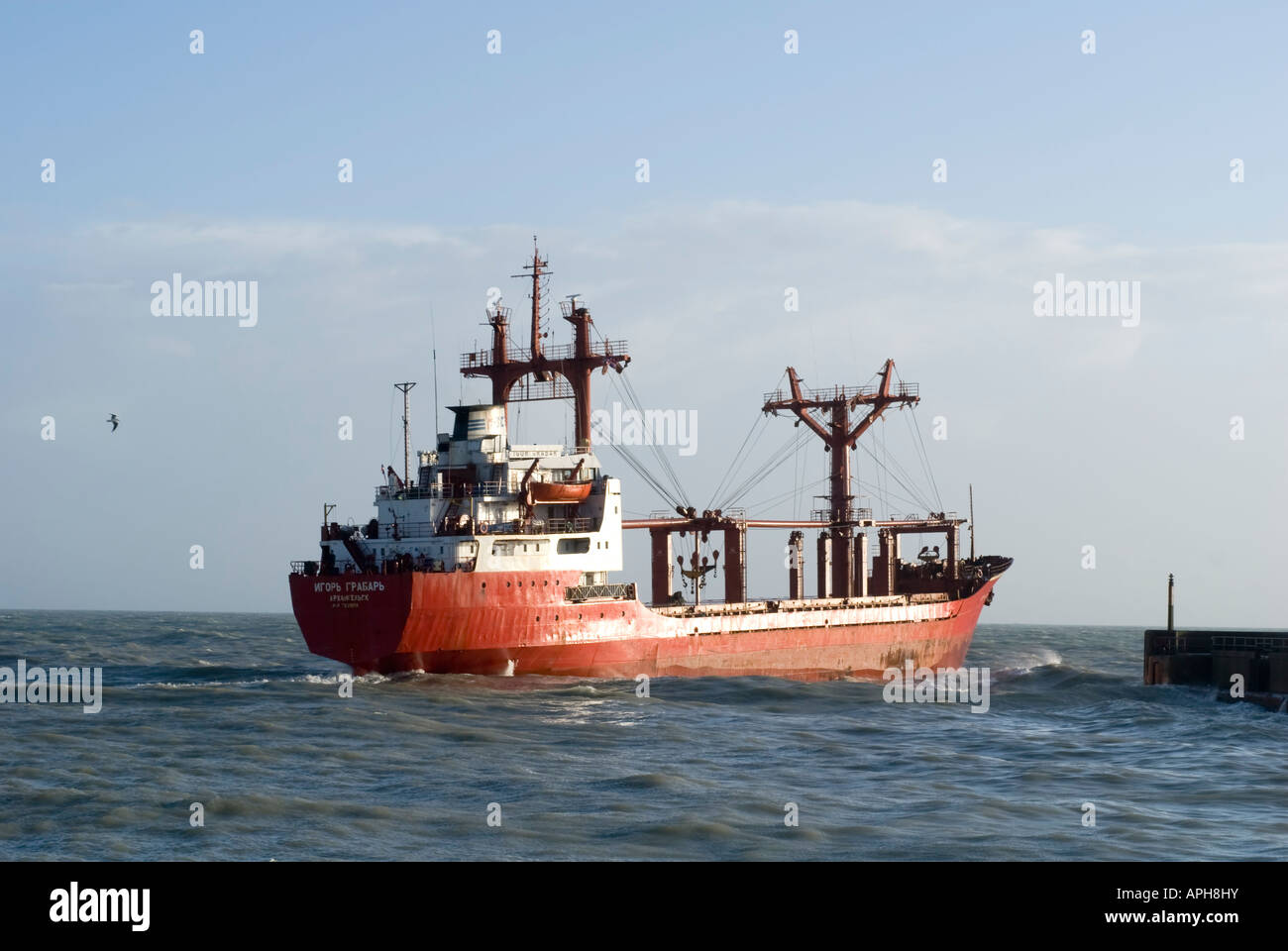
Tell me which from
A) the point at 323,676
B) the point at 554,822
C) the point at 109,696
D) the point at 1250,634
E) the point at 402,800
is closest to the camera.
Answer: the point at 554,822

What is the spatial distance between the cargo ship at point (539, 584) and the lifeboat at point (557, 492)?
7 cm

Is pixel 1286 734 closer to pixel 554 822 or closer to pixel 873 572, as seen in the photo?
pixel 554 822

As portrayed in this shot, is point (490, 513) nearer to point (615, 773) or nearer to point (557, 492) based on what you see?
point (557, 492)

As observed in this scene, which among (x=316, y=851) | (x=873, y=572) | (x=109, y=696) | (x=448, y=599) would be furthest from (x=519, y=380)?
(x=316, y=851)

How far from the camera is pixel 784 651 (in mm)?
55688

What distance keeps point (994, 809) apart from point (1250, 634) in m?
32.9

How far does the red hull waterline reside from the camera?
42.4m

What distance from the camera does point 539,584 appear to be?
4519 centimetres
